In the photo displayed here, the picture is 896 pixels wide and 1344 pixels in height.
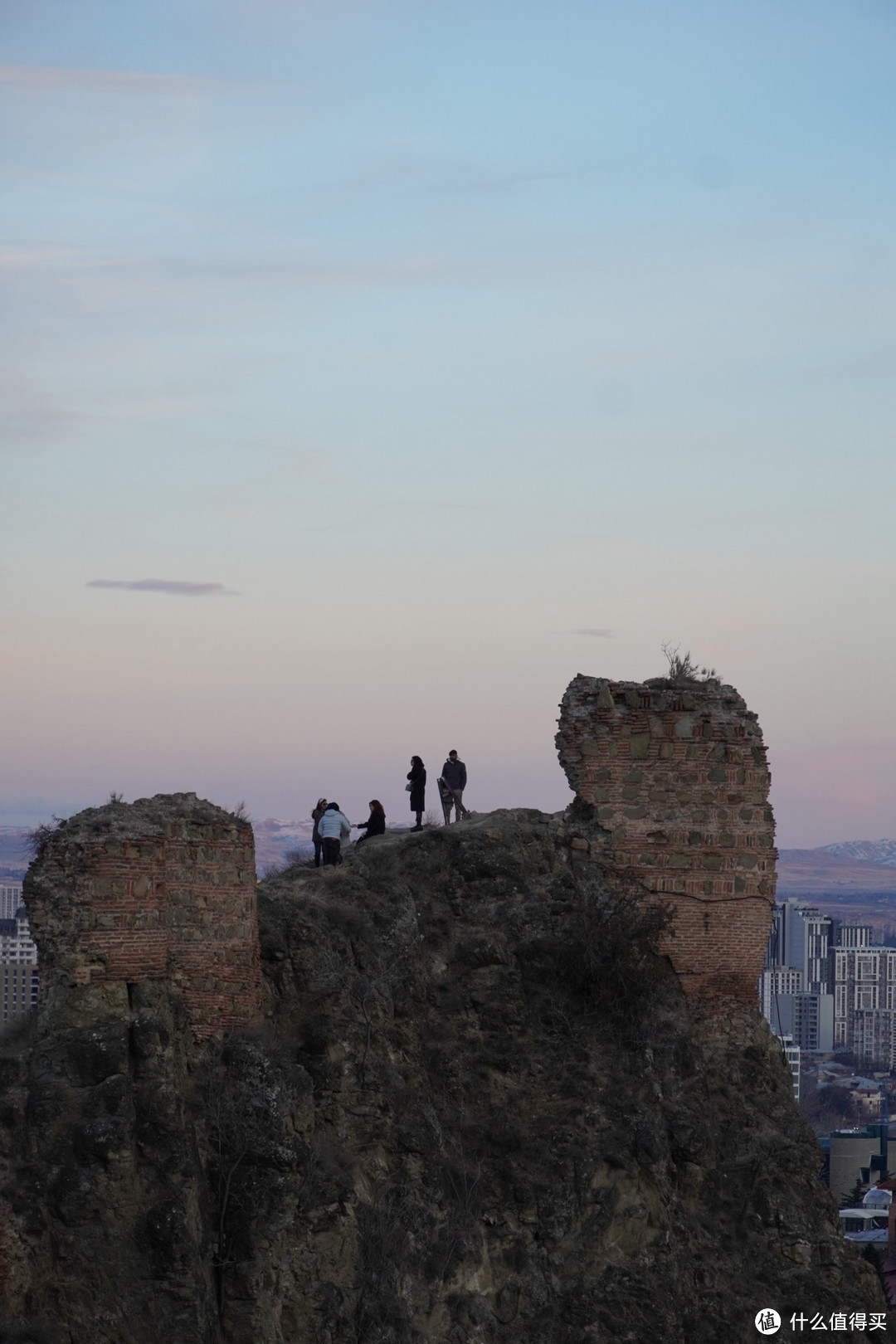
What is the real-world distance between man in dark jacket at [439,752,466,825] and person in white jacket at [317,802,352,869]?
80.8 inches

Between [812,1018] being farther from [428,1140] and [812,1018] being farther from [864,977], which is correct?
[428,1140]

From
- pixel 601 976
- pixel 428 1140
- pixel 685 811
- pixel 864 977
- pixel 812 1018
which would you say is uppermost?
pixel 685 811

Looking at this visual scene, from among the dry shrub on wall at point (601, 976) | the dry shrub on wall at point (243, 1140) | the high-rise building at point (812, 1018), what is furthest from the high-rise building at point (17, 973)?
the high-rise building at point (812, 1018)

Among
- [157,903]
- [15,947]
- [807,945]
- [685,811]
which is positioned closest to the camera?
[157,903]

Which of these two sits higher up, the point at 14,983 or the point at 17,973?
the point at 17,973

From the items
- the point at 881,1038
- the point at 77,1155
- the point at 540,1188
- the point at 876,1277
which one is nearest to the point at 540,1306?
the point at 540,1188

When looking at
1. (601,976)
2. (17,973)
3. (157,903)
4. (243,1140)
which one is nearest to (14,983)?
(17,973)

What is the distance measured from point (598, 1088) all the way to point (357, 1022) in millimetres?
2161

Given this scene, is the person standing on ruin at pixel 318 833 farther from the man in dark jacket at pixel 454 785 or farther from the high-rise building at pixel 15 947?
the high-rise building at pixel 15 947

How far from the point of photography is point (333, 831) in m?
17.6

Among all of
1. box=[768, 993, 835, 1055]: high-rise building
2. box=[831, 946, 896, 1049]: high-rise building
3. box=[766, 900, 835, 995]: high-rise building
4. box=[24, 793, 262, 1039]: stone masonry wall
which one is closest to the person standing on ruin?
box=[24, 793, 262, 1039]: stone masonry wall

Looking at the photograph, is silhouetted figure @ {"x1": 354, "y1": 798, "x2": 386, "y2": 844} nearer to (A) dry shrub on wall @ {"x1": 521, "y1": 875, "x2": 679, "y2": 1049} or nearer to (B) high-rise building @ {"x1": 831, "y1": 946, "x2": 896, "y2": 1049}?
(A) dry shrub on wall @ {"x1": 521, "y1": 875, "x2": 679, "y2": 1049}

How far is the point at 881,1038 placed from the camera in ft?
478

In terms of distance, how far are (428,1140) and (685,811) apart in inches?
153
